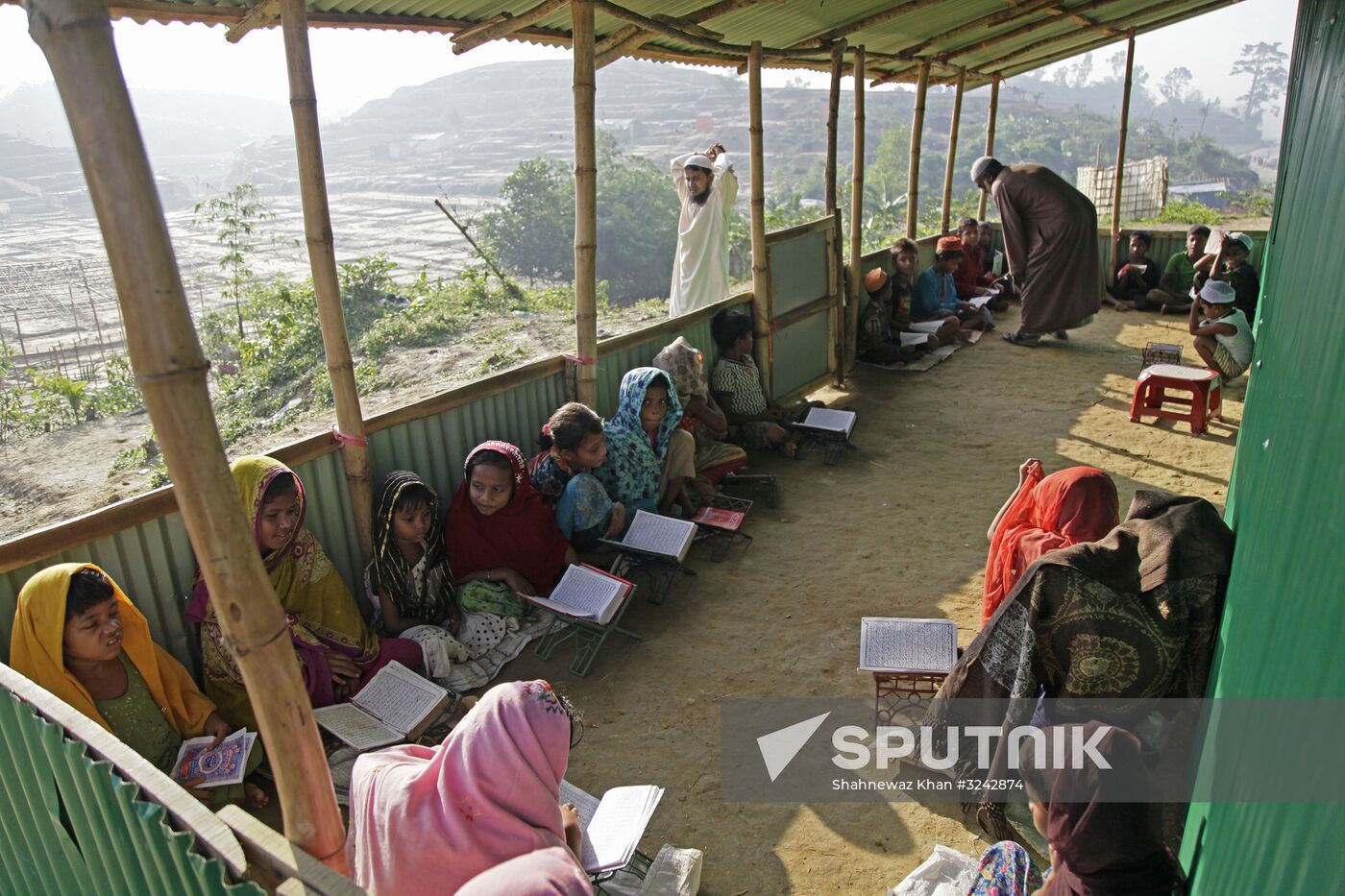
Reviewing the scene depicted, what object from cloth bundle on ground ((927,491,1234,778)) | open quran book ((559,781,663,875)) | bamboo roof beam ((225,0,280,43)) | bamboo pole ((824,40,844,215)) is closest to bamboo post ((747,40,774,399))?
bamboo pole ((824,40,844,215))

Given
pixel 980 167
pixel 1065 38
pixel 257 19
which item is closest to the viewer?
pixel 257 19

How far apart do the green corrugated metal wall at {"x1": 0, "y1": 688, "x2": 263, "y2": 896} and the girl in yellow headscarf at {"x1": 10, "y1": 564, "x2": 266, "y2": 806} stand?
572 mm

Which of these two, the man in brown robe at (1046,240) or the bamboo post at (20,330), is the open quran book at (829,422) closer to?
the man in brown robe at (1046,240)

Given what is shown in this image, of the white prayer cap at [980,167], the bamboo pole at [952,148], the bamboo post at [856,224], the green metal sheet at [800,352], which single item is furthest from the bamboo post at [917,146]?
the green metal sheet at [800,352]

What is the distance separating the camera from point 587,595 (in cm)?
459

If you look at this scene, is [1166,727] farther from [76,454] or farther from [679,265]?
[76,454]

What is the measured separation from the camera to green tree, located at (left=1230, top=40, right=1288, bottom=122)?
118 meters

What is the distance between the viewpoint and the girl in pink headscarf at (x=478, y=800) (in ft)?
6.99

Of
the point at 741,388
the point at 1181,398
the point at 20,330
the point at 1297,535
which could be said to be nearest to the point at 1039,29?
the point at 1181,398

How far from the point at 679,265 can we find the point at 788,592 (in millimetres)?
4328

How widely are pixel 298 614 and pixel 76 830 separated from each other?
1.77 m

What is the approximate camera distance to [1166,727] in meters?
3.04

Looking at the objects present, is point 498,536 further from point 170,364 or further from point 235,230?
point 235,230

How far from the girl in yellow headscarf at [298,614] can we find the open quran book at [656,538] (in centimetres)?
132
